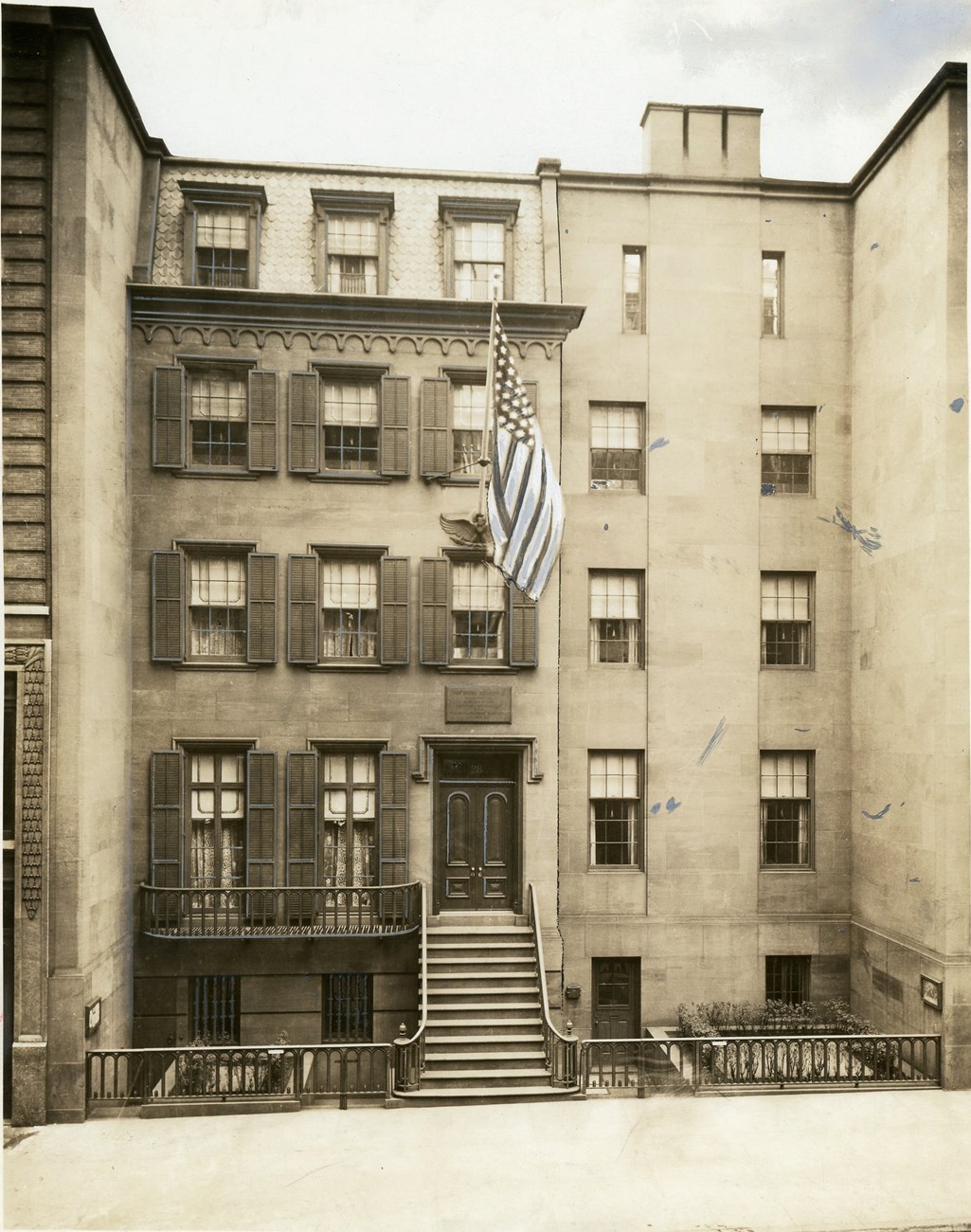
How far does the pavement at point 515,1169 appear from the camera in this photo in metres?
10.3

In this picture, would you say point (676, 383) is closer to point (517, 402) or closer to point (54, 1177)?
point (517, 402)

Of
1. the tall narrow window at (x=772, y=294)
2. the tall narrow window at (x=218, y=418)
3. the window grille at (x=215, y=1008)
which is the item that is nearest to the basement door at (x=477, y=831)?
the window grille at (x=215, y=1008)

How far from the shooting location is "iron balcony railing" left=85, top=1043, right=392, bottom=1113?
12.6m

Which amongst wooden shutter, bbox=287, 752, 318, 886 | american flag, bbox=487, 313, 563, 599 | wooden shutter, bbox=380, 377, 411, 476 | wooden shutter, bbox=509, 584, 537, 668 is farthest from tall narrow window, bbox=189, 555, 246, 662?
american flag, bbox=487, 313, 563, 599

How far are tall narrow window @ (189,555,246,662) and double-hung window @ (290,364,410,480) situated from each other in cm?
213

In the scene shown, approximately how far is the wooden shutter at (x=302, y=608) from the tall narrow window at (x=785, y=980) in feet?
31.9

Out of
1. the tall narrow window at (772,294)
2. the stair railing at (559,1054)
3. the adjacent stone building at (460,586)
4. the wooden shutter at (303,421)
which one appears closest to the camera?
the adjacent stone building at (460,586)

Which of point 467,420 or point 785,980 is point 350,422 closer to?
point 467,420

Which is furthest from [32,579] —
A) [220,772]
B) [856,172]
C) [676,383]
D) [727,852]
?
[856,172]

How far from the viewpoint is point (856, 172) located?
16547mm

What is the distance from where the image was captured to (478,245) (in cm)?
1602

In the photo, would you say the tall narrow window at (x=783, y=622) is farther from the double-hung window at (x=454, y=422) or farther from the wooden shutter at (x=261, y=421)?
the wooden shutter at (x=261, y=421)

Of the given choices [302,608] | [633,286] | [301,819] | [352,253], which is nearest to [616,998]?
[301,819]

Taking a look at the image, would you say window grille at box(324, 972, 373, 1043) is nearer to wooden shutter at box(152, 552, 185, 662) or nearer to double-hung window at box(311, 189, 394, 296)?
wooden shutter at box(152, 552, 185, 662)
